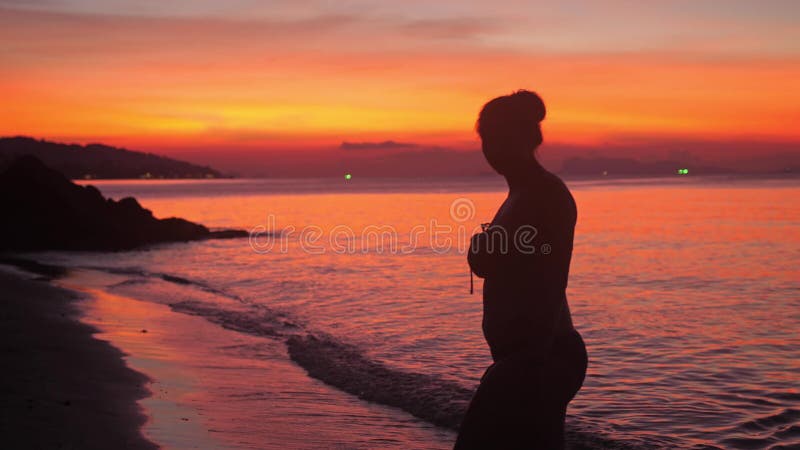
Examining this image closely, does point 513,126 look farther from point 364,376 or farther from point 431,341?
point 431,341

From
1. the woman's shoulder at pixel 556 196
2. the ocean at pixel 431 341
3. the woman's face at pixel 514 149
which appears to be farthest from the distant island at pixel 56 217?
the woman's shoulder at pixel 556 196

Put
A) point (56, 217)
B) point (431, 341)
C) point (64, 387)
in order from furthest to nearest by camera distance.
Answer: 1. point (56, 217)
2. point (431, 341)
3. point (64, 387)

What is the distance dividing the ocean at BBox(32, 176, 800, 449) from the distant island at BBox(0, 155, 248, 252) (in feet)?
6.11

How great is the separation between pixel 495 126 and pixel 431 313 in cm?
1259

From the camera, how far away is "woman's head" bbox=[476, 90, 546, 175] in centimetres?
304

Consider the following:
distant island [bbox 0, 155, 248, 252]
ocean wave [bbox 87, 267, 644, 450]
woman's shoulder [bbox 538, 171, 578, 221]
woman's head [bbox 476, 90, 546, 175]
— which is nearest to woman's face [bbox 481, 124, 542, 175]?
woman's head [bbox 476, 90, 546, 175]

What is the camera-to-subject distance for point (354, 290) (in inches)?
767

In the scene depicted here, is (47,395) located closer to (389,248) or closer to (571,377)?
(571,377)

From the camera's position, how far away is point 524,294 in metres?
2.94

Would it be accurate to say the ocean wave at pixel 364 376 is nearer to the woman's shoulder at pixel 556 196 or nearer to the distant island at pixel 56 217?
the woman's shoulder at pixel 556 196

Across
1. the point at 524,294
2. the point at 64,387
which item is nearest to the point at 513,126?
the point at 524,294

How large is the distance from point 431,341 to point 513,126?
32.0ft

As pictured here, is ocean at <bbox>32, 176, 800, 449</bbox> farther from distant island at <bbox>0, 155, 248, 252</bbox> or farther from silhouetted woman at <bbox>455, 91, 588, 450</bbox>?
silhouetted woman at <bbox>455, 91, 588, 450</bbox>

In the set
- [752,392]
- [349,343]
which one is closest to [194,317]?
[349,343]
